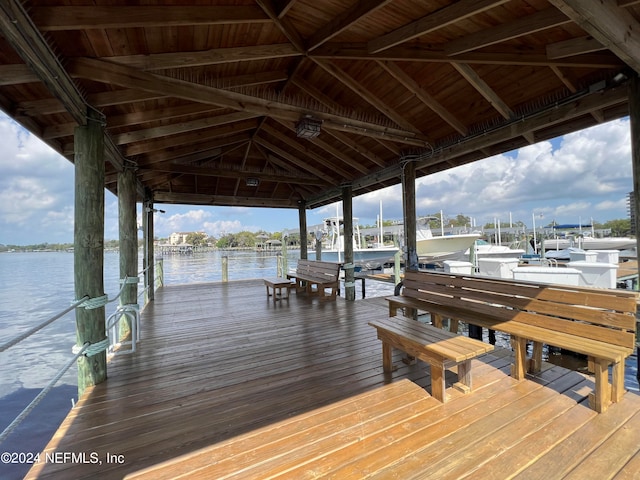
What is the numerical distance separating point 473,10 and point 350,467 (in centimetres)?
315

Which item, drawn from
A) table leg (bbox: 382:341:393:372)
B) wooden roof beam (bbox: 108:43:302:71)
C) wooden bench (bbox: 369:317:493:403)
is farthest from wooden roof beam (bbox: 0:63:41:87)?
table leg (bbox: 382:341:393:372)

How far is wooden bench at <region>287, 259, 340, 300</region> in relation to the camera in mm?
6270

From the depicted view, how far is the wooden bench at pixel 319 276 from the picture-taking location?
6.27 m

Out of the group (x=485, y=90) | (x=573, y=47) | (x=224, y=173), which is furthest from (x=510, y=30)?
(x=224, y=173)

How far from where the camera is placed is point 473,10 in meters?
2.07

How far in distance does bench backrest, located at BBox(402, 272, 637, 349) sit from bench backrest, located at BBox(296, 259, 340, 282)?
2443mm

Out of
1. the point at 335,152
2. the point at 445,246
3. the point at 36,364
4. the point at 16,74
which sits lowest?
the point at 36,364

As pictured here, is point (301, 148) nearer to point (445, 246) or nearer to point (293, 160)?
point (293, 160)

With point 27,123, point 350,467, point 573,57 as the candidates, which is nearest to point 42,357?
point 27,123

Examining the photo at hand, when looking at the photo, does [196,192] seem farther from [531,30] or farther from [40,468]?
[531,30]

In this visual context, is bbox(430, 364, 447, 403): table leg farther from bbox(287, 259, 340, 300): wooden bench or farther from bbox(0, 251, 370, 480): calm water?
bbox(287, 259, 340, 300): wooden bench

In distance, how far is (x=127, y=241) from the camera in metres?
4.54

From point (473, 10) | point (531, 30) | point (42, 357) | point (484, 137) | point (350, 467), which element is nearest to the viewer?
point (350, 467)

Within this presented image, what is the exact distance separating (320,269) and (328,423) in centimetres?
486
